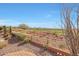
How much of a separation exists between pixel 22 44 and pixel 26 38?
3.1 inches

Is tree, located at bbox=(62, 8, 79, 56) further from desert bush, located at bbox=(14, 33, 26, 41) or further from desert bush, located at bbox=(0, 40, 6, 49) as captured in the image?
desert bush, located at bbox=(0, 40, 6, 49)

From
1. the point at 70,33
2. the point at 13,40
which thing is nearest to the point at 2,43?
the point at 13,40

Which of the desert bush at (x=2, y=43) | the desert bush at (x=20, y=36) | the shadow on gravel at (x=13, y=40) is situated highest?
the desert bush at (x=20, y=36)

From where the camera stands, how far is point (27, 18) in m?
17.9

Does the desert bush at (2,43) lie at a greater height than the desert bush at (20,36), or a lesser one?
lesser

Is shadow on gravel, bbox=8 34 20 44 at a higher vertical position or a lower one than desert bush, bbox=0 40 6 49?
higher

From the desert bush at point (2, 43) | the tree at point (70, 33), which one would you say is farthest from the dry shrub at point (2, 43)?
the tree at point (70, 33)

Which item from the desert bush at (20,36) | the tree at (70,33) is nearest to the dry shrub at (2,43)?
the desert bush at (20,36)

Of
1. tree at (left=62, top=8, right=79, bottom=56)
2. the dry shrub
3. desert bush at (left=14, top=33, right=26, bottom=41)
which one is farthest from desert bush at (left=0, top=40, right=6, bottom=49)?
tree at (left=62, top=8, right=79, bottom=56)

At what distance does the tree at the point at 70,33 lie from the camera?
17.9 m

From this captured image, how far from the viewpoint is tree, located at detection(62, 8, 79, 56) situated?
58.6 ft

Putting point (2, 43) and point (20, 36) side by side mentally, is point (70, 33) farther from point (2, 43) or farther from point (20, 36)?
point (2, 43)

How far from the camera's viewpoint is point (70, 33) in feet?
58.7

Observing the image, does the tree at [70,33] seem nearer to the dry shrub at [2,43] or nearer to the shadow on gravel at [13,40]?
the shadow on gravel at [13,40]
